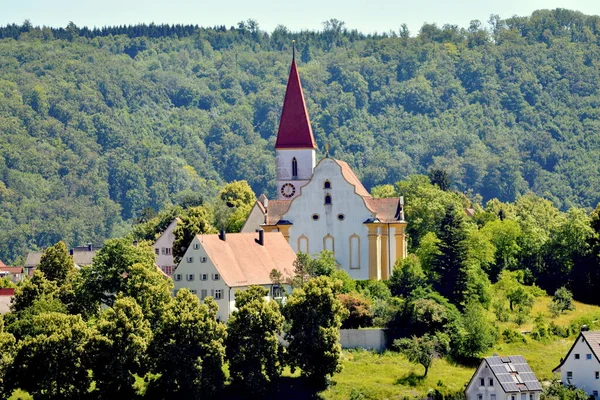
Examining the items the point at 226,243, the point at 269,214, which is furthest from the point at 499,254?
the point at 226,243

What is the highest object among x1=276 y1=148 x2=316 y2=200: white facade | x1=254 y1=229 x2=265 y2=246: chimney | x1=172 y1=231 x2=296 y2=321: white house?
x1=276 y1=148 x2=316 y2=200: white facade

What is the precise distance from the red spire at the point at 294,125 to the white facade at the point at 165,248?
399 inches

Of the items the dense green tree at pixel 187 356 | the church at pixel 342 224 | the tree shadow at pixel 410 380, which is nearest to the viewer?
the dense green tree at pixel 187 356

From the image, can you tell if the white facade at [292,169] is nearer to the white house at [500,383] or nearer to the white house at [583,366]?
the white house at [583,366]

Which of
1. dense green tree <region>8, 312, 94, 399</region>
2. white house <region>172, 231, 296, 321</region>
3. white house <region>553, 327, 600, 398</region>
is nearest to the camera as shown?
dense green tree <region>8, 312, 94, 399</region>

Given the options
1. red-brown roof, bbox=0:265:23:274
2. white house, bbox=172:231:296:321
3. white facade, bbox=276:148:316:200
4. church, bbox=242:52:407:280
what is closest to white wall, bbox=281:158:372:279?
church, bbox=242:52:407:280

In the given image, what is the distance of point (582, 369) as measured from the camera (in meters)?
87.4

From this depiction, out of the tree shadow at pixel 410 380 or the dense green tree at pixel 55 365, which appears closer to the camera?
the dense green tree at pixel 55 365

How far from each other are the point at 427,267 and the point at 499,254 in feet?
39.9

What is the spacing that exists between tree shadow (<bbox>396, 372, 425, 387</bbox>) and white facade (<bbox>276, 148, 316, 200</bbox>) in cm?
3085

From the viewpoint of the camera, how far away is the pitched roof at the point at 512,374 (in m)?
84.6

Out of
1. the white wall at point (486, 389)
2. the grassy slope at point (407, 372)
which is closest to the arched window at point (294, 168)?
the grassy slope at point (407, 372)

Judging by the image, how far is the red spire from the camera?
11588cm

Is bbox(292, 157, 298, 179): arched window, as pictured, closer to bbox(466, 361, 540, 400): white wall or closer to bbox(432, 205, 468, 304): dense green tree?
bbox(432, 205, 468, 304): dense green tree
